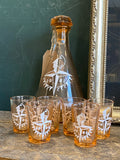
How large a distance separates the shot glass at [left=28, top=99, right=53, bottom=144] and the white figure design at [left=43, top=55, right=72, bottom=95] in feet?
0.55

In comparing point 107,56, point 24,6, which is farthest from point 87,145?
point 24,6

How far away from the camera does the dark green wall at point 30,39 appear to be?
37.2 inches

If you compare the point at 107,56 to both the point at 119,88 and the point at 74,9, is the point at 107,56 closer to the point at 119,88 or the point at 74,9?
the point at 119,88

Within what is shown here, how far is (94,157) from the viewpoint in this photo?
517 millimetres

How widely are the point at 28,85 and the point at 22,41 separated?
0.23 metres

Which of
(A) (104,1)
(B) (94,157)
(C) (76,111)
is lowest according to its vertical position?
(B) (94,157)

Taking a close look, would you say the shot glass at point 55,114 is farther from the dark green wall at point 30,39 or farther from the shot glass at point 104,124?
the dark green wall at point 30,39

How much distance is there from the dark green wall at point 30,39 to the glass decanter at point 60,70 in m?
0.16

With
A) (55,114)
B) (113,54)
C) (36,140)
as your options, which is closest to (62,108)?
(55,114)

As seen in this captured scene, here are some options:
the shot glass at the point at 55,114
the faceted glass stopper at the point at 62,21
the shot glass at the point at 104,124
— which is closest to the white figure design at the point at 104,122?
the shot glass at the point at 104,124

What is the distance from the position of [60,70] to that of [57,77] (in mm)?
32

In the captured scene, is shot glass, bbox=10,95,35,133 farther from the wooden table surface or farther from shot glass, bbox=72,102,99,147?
shot glass, bbox=72,102,99,147

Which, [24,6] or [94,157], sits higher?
[24,6]

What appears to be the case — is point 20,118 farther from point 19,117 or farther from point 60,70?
point 60,70
